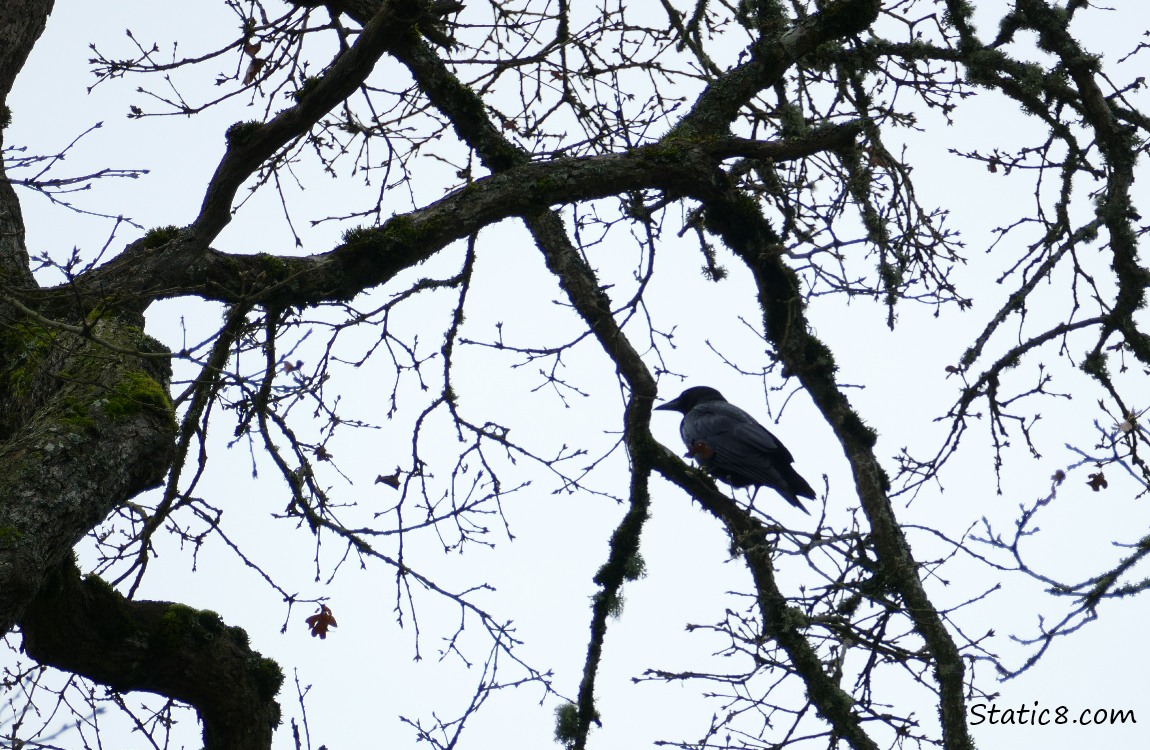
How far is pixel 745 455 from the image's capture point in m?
7.11

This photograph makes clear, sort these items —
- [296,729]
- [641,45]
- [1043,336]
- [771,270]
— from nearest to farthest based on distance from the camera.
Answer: [296,729]
[1043,336]
[771,270]
[641,45]

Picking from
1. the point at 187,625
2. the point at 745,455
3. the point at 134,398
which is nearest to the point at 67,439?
the point at 134,398

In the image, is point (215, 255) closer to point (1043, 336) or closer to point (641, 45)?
point (641, 45)

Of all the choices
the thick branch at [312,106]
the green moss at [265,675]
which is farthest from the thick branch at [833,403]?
the green moss at [265,675]

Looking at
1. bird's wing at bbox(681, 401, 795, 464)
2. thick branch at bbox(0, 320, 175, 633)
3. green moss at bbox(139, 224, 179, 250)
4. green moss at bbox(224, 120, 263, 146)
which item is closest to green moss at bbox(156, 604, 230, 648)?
thick branch at bbox(0, 320, 175, 633)

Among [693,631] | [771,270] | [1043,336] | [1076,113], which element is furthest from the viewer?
[771,270]

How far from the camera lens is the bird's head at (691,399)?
865 cm

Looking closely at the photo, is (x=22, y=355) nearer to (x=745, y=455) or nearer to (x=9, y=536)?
(x=9, y=536)

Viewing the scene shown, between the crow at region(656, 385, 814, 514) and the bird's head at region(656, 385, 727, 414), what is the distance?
798mm

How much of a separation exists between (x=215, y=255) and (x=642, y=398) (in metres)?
2.05

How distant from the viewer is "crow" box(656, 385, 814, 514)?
7039 millimetres

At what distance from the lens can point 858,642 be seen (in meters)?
3.55

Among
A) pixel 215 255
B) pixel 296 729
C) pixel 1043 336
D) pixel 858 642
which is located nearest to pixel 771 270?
pixel 1043 336

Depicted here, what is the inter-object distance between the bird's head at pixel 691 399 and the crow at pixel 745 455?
0.80m
